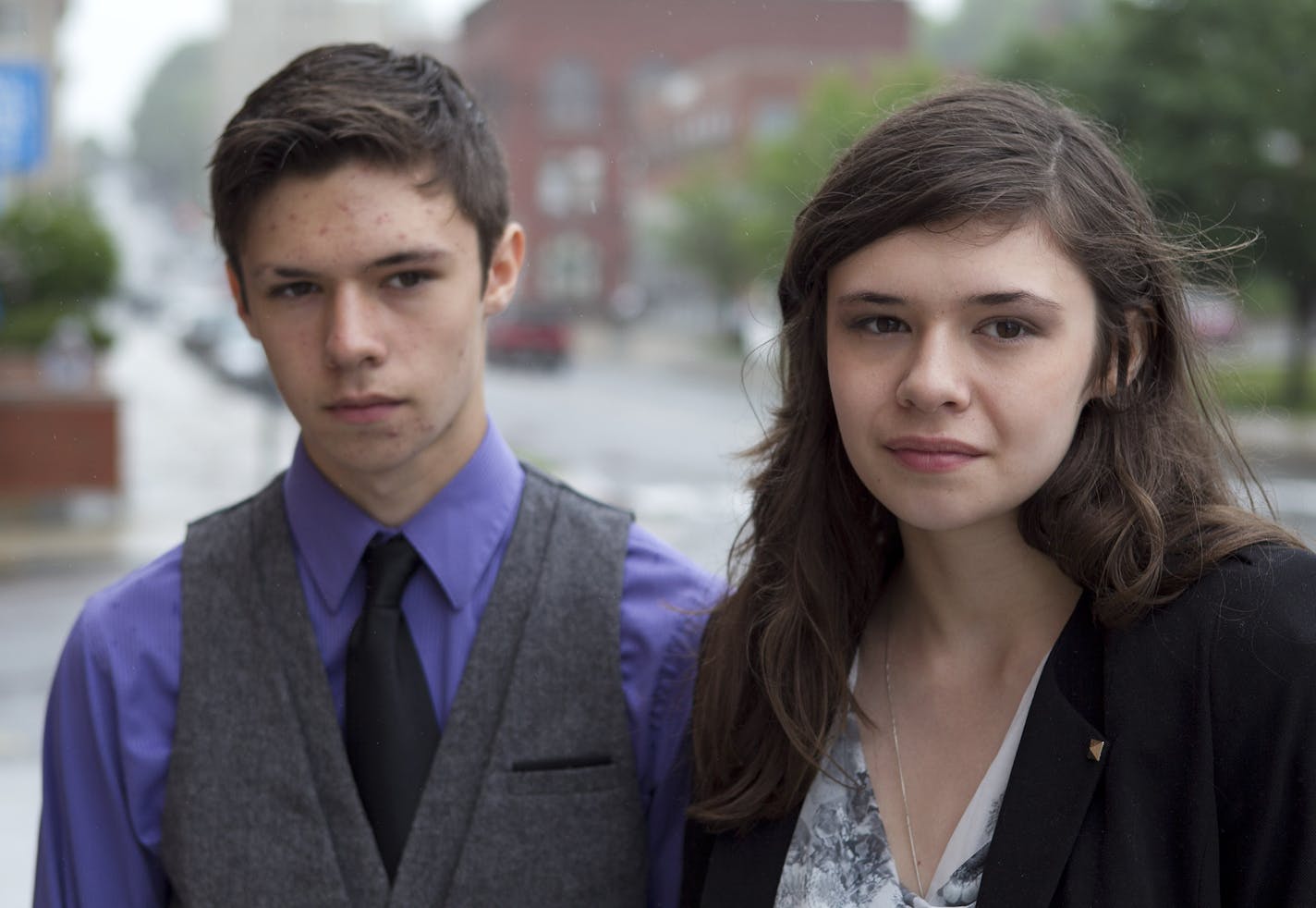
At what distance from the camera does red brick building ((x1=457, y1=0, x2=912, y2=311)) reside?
3941 mm

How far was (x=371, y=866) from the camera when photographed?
1.62 m

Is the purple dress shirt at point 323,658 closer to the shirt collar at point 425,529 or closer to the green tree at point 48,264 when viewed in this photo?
the shirt collar at point 425,529

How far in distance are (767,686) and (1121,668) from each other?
1.34ft

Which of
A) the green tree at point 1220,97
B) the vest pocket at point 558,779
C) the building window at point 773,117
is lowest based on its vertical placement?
the vest pocket at point 558,779

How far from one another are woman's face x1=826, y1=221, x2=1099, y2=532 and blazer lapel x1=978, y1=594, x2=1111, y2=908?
0.64ft

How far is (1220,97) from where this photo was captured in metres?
12.2

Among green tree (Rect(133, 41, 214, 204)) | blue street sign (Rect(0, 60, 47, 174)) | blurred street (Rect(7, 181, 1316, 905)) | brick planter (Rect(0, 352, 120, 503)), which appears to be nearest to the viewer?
blurred street (Rect(7, 181, 1316, 905))

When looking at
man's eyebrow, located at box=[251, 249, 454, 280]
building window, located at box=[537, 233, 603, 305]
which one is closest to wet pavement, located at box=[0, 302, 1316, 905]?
man's eyebrow, located at box=[251, 249, 454, 280]

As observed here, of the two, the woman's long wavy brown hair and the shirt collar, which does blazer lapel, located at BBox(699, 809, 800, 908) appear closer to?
the woman's long wavy brown hair

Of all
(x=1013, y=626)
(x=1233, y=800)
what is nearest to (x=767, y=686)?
(x=1013, y=626)

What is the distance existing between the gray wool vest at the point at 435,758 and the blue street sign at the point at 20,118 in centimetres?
527

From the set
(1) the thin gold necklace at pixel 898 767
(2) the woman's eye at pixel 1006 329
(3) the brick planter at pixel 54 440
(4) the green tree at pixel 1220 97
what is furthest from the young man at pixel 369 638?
(4) the green tree at pixel 1220 97

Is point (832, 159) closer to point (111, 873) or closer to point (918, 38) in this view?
point (111, 873)

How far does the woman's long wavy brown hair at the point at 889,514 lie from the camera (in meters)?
1.44
